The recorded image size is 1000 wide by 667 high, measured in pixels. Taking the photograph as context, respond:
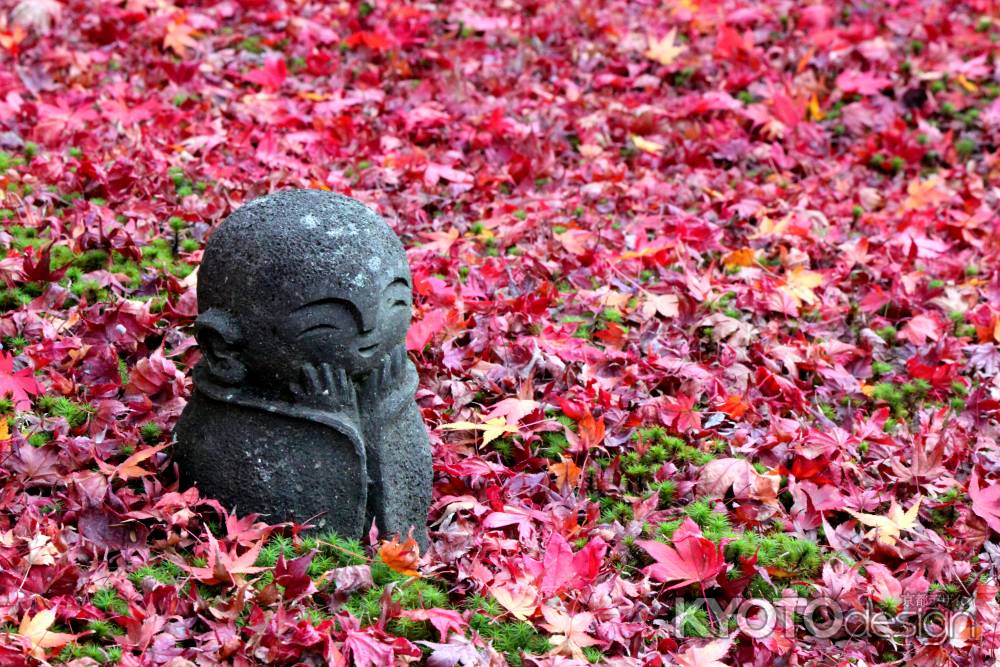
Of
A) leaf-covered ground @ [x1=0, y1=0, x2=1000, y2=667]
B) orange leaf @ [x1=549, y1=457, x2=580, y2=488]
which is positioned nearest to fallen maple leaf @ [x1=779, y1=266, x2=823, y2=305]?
leaf-covered ground @ [x1=0, y1=0, x2=1000, y2=667]

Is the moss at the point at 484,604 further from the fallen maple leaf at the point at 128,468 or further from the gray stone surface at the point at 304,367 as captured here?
the fallen maple leaf at the point at 128,468

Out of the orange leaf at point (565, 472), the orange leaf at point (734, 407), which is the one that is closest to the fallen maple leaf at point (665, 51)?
the orange leaf at point (734, 407)

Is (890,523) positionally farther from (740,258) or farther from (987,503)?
(740,258)

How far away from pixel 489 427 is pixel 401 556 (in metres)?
0.82

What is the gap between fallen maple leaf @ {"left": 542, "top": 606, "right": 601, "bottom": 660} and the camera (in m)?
3.39

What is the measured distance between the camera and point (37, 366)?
4297mm

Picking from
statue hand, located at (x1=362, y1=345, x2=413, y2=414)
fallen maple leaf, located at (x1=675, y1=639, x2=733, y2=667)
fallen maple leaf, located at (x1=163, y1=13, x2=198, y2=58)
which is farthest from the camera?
fallen maple leaf, located at (x1=163, y1=13, x2=198, y2=58)

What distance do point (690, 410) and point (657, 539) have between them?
709mm

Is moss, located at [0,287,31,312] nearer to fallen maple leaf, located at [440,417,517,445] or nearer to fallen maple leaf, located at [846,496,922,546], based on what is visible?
fallen maple leaf, located at [440,417,517,445]

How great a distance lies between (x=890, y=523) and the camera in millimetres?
4039

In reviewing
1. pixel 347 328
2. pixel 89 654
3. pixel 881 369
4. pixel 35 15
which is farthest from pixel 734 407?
pixel 35 15

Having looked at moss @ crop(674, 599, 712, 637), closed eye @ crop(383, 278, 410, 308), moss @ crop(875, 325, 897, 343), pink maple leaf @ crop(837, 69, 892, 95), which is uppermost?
closed eye @ crop(383, 278, 410, 308)

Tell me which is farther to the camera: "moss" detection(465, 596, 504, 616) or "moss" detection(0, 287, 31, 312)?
"moss" detection(0, 287, 31, 312)

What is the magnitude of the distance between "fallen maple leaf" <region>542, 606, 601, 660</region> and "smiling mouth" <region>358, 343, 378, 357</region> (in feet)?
3.17
